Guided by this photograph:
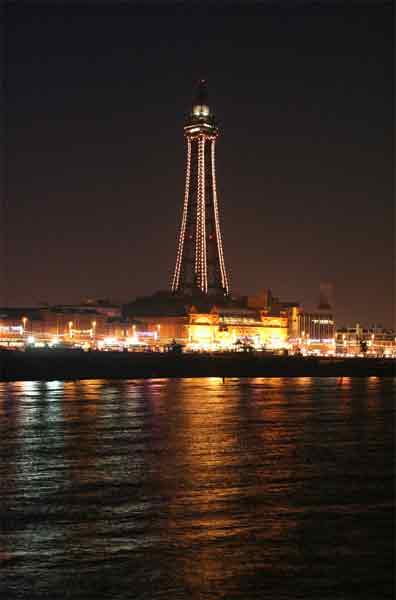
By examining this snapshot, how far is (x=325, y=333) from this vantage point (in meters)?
121

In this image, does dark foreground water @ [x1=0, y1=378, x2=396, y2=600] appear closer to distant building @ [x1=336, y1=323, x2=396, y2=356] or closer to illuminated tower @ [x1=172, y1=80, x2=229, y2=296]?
illuminated tower @ [x1=172, y1=80, x2=229, y2=296]

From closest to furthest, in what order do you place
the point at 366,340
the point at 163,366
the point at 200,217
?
the point at 163,366
the point at 200,217
the point at 366,340

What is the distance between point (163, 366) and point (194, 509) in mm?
50880

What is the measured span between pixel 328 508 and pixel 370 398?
2634 centimetres

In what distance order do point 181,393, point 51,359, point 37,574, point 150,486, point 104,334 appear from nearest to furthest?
point 37,574
point 150,486
point 181,393
point 51,359
point 104,334

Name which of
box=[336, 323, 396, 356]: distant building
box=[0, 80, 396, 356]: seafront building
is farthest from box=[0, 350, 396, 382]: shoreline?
box=[336, 323, 396, 356]: distant building

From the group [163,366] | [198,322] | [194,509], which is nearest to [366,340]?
[198,322]

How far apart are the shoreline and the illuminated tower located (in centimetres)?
2347

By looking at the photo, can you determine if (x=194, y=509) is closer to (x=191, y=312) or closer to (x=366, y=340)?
(x=191, y=312)

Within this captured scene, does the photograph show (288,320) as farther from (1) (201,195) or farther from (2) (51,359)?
(2) (51,359)

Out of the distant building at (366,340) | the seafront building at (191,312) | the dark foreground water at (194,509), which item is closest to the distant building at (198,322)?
the seafront building at (191,312)

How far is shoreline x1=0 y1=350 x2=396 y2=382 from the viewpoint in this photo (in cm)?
5250

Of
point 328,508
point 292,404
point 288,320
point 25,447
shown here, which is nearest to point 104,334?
point 288,320

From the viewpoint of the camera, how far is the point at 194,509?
11.8 meters
